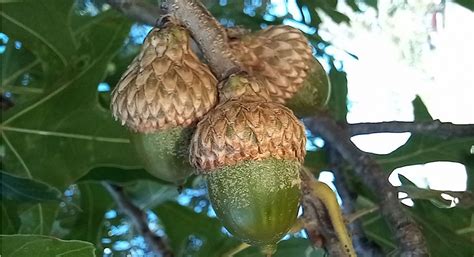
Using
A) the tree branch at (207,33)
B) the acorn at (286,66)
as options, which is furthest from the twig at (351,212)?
the tree branch at (207,33)

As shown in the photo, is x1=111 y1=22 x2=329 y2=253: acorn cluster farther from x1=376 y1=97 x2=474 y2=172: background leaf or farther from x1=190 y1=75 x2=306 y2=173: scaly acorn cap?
x1=376 y1=97 x2=474 y2=172: background leaf

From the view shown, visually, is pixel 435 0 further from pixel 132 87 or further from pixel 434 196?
pixel 132 87

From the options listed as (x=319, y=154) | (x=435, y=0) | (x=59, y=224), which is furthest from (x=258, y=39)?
(x=435, y=0)

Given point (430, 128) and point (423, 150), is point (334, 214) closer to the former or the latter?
point (430, 128)

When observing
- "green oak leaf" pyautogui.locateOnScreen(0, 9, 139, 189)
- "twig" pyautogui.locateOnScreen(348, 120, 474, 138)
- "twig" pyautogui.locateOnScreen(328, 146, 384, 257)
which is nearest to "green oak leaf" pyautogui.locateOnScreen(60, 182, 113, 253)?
"green oak leaf" pyautogui.locateOnScreen(0, 9, 139, 189)

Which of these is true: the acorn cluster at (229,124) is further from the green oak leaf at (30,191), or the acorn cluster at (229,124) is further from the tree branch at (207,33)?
the green oak leaf at (30,191)

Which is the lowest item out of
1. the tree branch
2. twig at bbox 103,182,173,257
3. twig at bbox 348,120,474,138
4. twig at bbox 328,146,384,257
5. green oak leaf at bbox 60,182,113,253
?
green oak leaf at bbox 60,182,113,253
